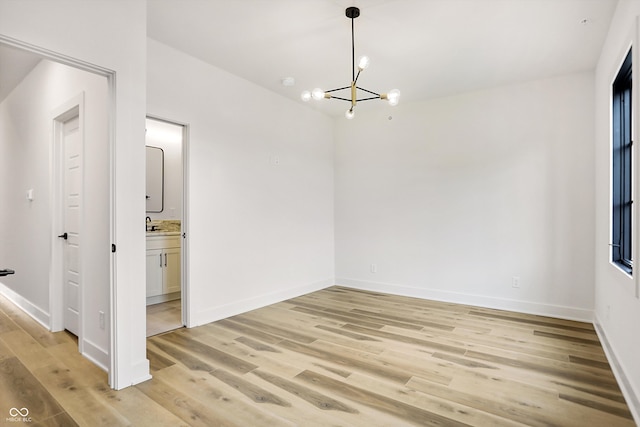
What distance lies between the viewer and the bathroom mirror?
5.44 metres

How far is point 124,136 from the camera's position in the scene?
8.09 ft

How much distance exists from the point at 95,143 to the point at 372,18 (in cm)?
255

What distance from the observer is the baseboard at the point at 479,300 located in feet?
13.0

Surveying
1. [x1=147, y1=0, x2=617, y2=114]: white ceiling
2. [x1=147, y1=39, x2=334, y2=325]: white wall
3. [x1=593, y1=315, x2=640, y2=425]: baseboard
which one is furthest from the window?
[x1=147, y1=39, x2=334, y2=325]: white wall

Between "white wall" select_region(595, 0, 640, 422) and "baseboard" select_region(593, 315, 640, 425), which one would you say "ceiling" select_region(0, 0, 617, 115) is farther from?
"baseboard" select_region(593, 315, 640, 425)

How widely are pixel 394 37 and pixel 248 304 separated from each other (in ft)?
11.3

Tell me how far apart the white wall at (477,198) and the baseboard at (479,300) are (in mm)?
14

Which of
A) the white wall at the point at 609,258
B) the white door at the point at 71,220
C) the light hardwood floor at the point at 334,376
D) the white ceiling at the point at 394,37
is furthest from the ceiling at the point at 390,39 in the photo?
the light hardwood floor at the point at 334,376

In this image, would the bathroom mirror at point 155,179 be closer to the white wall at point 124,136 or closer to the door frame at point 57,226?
the door frame at point 57,226

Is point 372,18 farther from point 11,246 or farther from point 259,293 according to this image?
Answer: point 11,246

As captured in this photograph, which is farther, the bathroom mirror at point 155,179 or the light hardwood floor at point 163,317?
the bathroom mirror at point 155,179

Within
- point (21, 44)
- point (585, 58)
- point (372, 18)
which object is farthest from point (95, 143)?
Answer: point (585, 58)

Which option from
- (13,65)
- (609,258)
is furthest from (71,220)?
(609,258)

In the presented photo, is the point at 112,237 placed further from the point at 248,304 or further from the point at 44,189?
the point at 248,304
